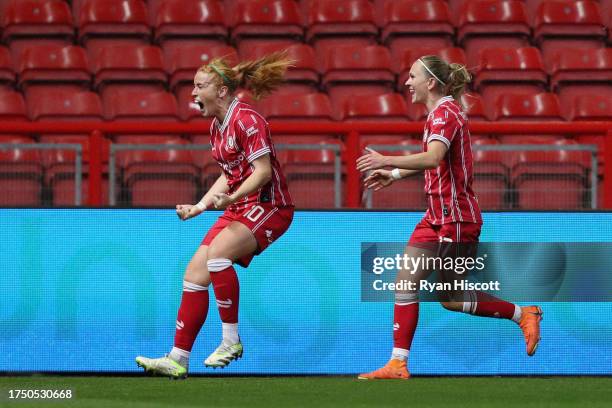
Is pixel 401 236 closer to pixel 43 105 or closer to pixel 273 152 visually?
pixel 273 152

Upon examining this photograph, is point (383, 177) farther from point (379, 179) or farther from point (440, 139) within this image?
point (440, 139)

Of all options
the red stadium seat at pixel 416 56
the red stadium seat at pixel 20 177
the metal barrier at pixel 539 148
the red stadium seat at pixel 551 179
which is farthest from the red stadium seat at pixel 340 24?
the red stadium seat at pixel 20 177

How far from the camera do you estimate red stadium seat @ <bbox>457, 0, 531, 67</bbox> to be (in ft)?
35.3

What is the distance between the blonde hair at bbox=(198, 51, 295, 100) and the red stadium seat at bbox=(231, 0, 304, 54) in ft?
15.0

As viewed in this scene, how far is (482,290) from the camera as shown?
21.9 ft

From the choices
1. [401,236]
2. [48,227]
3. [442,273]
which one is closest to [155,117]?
[48,227]

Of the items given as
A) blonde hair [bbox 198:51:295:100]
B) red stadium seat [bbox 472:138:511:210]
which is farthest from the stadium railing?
blonde hair [bbox 198:51:295:100]

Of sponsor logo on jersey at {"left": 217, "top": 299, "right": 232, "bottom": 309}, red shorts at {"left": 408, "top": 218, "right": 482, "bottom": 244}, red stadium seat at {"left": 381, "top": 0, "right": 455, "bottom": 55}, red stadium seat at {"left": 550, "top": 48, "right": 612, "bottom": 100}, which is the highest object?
red stadium seat at {"left": 381, "top": 0, "right": 455, "bottom": 55}

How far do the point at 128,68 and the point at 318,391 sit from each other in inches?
205

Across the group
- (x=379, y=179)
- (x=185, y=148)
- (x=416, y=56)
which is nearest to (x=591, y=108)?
(x=416, y=56)

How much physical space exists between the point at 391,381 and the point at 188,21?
574 cm

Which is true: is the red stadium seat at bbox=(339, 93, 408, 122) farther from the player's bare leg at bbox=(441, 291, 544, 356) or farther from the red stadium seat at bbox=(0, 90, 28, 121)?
the player's bare leg at bbox=(441, 291, 544, 356)

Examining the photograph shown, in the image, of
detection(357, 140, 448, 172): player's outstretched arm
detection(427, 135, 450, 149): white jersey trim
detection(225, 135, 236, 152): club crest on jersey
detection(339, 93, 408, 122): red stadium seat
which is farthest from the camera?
detection(339, 93, 408, 122): red stadium seat

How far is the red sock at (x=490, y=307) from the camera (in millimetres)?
6055
